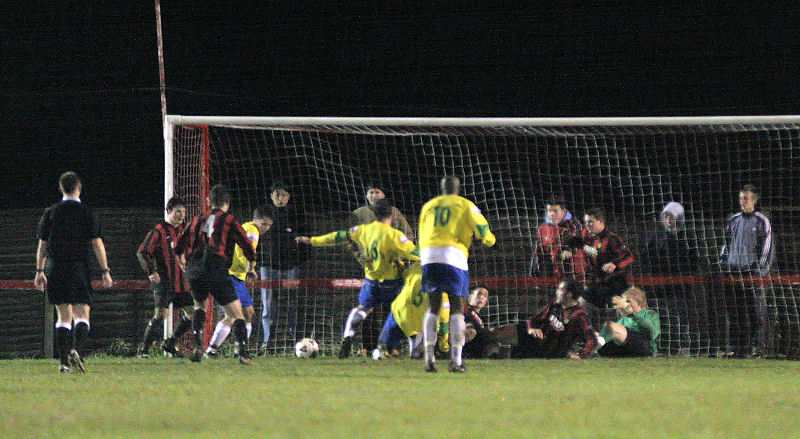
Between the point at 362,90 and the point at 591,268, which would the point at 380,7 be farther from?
the point at 591,268

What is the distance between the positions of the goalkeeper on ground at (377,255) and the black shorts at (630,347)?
2.14m

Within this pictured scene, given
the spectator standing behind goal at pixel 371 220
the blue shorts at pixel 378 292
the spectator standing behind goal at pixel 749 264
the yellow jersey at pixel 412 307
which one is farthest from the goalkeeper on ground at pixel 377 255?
the spectator standing behind goal at pixel 749 264

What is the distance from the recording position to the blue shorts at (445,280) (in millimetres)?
9484

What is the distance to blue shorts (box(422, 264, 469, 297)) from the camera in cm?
948


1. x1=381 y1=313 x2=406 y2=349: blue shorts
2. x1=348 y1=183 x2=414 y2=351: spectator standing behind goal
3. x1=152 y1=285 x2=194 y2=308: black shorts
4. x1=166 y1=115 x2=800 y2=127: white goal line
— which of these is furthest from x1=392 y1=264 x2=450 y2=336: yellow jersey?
x1=152 y1=285 x2=194 y2=308: black shorts

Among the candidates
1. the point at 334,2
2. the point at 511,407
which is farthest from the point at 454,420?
the point at 334,2

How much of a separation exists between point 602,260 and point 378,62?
853 centimetres

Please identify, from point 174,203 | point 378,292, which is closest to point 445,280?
point 378,292

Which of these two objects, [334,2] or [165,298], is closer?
[165,298]

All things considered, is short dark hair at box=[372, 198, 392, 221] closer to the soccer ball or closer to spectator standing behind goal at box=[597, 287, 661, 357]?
the soccer ball

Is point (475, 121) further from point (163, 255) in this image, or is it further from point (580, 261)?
point (163, 255)

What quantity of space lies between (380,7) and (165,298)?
931cm

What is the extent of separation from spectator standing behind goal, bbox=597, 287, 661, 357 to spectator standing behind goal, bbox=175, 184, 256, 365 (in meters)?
3.70

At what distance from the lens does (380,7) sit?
66.0 feet
